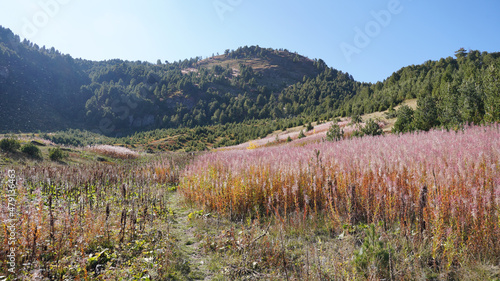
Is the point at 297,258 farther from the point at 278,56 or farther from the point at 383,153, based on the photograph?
the point at 278,56

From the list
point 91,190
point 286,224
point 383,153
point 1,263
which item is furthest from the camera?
point 91,190

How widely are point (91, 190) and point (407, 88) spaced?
123 feet

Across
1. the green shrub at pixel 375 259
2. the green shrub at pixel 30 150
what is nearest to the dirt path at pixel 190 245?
the green shrub at pixel 375 259

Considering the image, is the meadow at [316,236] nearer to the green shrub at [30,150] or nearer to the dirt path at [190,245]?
the dirt path at [190,245]

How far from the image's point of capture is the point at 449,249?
8.59 ft

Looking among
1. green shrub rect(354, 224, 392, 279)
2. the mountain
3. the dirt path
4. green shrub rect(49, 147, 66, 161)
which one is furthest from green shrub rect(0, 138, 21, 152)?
the mountain

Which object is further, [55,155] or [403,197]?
[55,155]

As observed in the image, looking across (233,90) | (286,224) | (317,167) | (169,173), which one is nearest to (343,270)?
(286,224)

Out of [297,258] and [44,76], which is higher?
[44,76]

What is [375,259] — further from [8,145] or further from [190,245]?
[8,145]

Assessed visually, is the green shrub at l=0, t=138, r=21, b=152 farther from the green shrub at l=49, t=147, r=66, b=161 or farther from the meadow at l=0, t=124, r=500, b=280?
the meadow at l=0, t=124, r=500, b=280

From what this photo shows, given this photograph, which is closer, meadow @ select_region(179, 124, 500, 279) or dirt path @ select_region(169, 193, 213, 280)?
meadow @ select_region(179, 124, 500, 279)

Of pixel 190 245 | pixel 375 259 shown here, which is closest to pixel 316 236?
pixel 375 259

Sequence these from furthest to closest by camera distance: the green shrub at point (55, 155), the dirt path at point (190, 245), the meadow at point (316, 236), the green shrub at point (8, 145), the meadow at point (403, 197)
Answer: the green shrub at point (55, 155) → the green shrub at point (8, 145) → the dirt path at point (190, 245) → the meadow at point (403, 197) → the meadow at point (316, 236)
